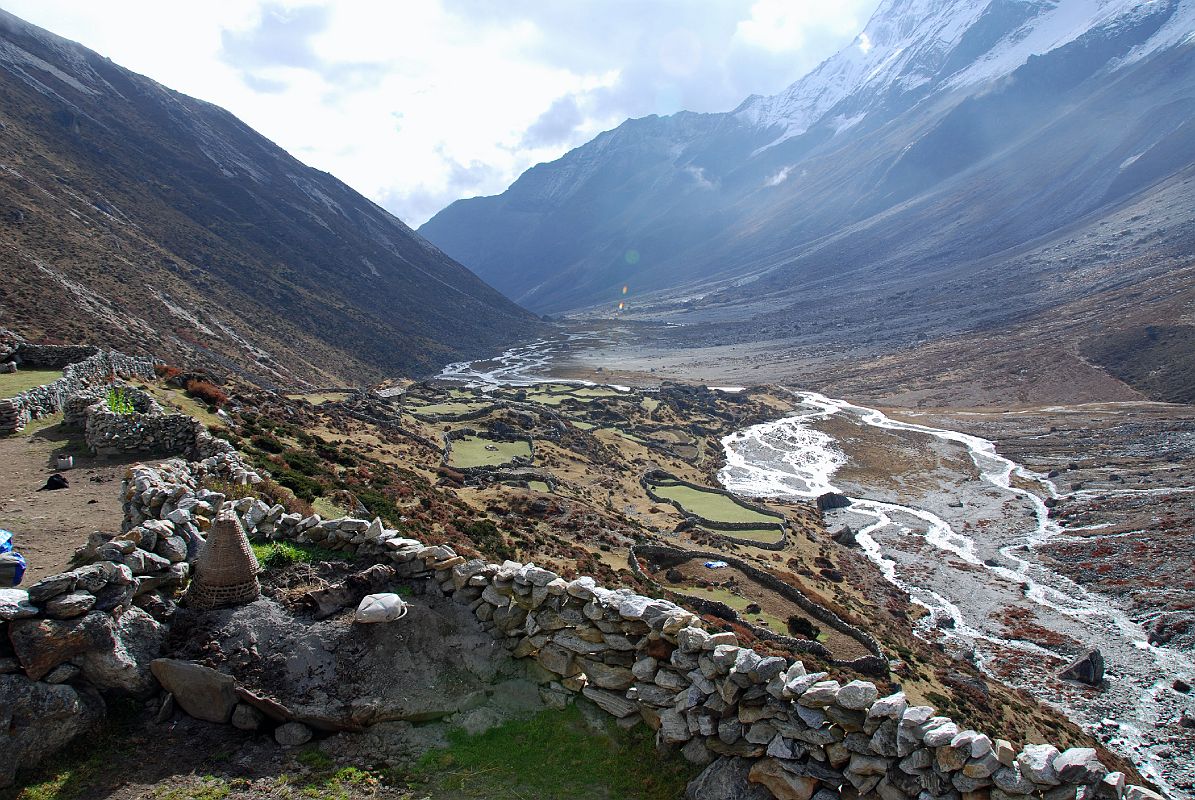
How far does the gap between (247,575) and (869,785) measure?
22.5ft

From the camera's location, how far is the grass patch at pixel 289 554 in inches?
326

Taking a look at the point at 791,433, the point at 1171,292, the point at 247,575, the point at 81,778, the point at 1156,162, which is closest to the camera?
the point at 81,778

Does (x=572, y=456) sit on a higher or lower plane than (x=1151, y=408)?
higher

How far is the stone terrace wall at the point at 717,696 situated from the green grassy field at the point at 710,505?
31727mm

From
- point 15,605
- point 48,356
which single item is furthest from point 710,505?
point 15,605

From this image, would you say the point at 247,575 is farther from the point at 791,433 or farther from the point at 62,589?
the point at 791,433

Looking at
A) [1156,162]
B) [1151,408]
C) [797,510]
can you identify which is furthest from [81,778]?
[1156,162]

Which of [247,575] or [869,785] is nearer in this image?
[869,785]

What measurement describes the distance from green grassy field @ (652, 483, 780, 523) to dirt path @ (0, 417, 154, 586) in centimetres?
3100

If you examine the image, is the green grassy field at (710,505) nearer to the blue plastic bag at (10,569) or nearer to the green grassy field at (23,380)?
the green grassy field at (23,380)

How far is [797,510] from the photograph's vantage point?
47.2m

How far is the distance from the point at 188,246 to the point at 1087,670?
355 ft

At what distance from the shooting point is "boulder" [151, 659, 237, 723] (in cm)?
637

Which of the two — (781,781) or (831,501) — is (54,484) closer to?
(781,781)
